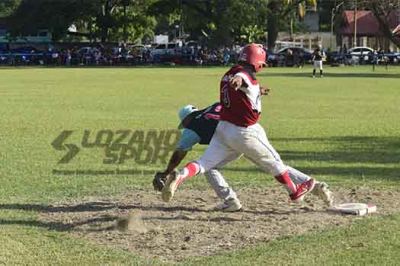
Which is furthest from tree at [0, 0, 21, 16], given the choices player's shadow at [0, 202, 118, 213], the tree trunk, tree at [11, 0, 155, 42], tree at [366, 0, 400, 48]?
player's shadow at [0, 202, 118, 213]

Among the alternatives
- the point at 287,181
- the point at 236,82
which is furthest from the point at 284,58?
the point at 236,82

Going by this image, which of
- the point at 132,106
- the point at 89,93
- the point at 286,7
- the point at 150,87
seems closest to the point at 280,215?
the point at 132,106

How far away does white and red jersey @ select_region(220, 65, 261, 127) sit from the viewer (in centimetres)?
821

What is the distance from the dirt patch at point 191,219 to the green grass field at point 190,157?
9.6 inches

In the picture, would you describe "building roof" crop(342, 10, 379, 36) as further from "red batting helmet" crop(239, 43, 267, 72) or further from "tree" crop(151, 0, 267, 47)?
"red batting helmet" crop(239, 43, 267, 72)

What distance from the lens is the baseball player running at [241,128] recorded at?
325 inches

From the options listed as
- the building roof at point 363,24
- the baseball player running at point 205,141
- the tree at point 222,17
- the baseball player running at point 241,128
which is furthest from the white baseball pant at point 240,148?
the building roof at point 363,24

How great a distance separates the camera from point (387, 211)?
30.1ft

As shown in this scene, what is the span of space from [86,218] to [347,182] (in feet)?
14.0

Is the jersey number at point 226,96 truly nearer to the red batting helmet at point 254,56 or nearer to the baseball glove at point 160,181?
the red batting helmet at point 254,56

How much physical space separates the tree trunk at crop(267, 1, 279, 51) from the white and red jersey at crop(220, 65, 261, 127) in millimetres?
62216

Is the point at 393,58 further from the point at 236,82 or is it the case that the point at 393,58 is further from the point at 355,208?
the point at 236,82

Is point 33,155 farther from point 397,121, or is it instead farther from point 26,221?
A: point 397,121

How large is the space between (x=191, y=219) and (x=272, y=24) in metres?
63.9
